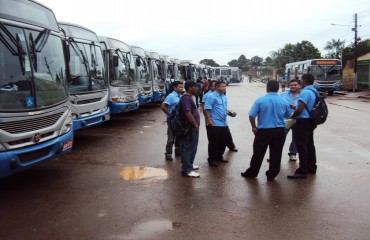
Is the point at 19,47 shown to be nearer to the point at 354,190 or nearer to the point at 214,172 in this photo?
the point at 214,172

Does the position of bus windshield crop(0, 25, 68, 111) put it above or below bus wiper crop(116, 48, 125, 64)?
below

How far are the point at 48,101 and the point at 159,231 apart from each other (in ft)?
9.54

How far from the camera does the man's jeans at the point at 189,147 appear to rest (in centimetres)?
598

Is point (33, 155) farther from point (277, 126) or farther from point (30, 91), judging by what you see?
point (277, 126)

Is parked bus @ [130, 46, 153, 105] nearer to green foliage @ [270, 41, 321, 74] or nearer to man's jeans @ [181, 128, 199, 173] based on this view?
man's jeans @ [181, 128, 199, 173]

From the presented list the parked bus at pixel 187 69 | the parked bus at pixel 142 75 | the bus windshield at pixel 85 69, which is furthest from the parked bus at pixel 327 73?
the bus windshield at pixel 85 69

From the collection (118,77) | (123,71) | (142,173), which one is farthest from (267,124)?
(123,71)

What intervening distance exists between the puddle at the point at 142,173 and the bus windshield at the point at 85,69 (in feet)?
9.30

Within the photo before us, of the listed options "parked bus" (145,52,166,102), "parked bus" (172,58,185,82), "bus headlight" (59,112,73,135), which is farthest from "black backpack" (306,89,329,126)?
"parked bus" (172,58,185,82)

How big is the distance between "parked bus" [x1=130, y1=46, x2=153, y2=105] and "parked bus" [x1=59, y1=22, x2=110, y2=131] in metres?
4.69

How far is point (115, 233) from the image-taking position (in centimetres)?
396

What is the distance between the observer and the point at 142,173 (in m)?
6.44

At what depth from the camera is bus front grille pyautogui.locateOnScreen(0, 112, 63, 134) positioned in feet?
15.9

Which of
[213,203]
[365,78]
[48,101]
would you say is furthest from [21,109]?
[365,78]
